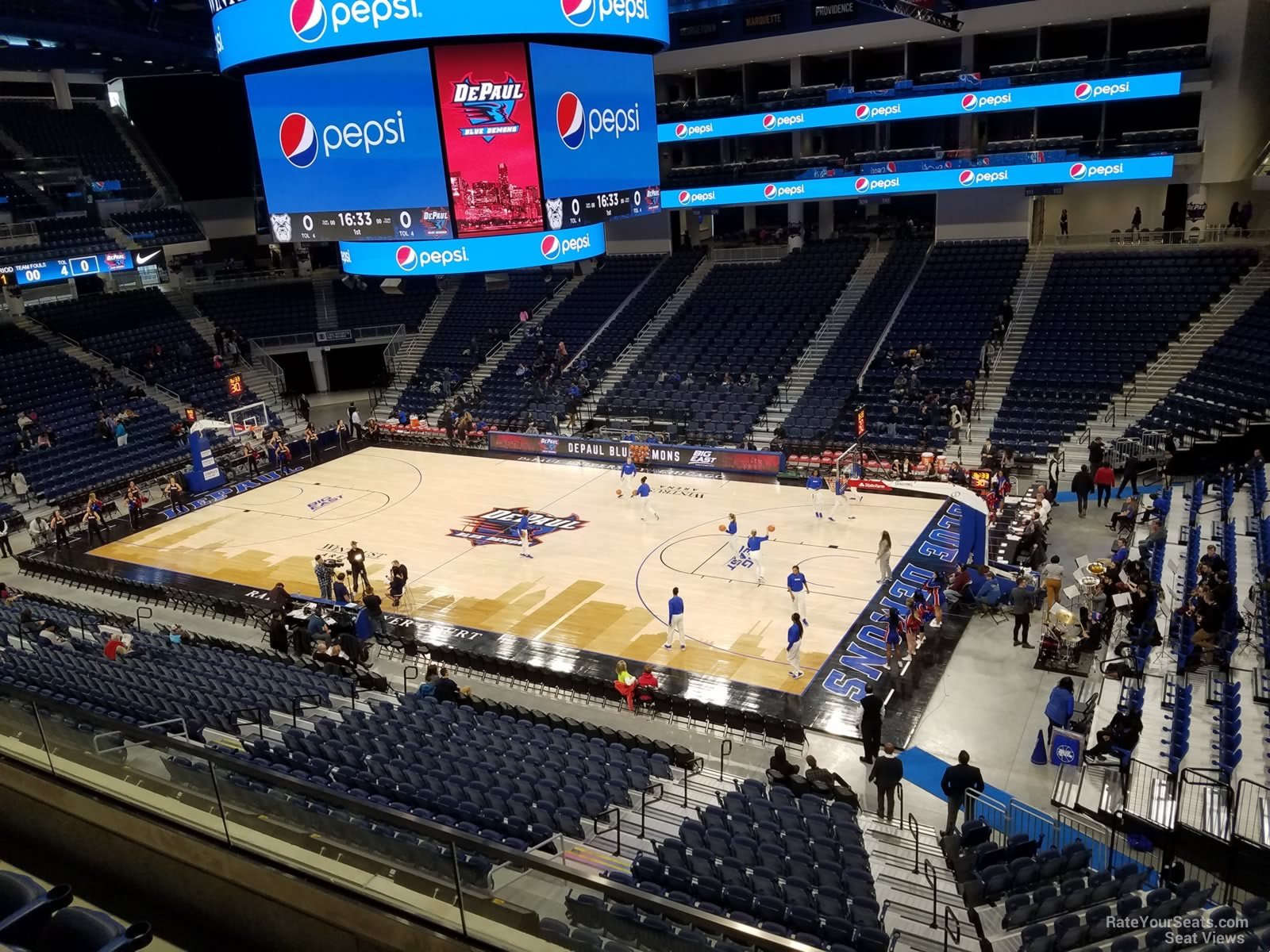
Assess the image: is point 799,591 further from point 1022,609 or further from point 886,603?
point 1022,609

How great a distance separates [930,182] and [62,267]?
29.7 meters

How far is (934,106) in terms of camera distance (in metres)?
32.5

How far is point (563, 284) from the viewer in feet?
141

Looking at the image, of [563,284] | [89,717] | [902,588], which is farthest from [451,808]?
[563,284]

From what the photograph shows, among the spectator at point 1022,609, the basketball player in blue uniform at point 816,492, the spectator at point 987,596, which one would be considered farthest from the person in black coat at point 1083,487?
the spectator at point 1022,609

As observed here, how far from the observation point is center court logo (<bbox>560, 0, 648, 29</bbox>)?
16.8 meters

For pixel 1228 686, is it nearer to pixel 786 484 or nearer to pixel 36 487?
pixel 786 484

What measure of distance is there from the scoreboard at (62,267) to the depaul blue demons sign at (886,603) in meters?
29.1

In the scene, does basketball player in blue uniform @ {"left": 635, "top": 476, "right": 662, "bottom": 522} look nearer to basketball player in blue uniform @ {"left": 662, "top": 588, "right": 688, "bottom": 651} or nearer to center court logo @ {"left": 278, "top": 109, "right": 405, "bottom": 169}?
basketball player in blue uniform @ {"left": 662, "top": 588, "right": 688, "bottom": 651}

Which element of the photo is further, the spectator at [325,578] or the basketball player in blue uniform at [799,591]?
the spectator at [325,578]

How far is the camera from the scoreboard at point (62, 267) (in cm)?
3156

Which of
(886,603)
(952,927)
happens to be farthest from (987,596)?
(952,927)

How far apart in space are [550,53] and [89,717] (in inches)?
540

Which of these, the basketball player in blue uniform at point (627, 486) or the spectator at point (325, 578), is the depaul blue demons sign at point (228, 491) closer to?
the spectator at point (325, 578)
